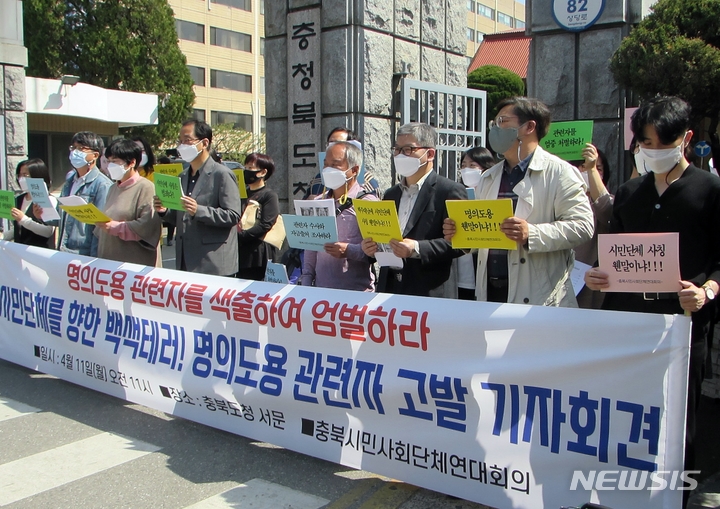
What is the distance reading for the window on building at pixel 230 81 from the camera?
48.1 meters

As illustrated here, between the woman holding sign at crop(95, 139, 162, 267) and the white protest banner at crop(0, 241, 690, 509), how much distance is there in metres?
0.48

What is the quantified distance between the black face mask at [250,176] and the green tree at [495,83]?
25814mm

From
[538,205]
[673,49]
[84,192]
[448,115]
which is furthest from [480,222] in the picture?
[448,115]

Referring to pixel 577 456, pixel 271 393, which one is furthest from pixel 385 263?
pixel 577 456

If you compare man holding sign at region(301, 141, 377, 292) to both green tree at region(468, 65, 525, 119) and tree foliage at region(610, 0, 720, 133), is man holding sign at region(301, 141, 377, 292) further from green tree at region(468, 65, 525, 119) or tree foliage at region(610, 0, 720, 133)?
green tree at region(468, 65, 525, 119)

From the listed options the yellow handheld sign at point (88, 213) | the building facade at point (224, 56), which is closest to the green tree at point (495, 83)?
the building facade at point (224, 56)

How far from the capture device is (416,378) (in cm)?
361

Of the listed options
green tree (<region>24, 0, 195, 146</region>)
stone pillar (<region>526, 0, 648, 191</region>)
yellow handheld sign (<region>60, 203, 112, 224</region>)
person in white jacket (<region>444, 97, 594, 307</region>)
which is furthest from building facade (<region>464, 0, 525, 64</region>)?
person in white jacket (<region>444, 97, 594, 307</region>)

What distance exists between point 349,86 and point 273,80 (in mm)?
1034

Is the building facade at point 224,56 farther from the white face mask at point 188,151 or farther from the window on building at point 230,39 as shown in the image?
the white face mask at point 188,151

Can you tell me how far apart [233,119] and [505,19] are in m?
31.4

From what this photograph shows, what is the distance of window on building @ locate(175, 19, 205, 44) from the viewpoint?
150ft

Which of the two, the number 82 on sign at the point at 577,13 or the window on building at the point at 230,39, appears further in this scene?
the window on building at the point at 230,39

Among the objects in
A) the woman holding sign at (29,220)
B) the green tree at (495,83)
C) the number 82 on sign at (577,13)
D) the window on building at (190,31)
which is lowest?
the woman holding sign at (29,220)
